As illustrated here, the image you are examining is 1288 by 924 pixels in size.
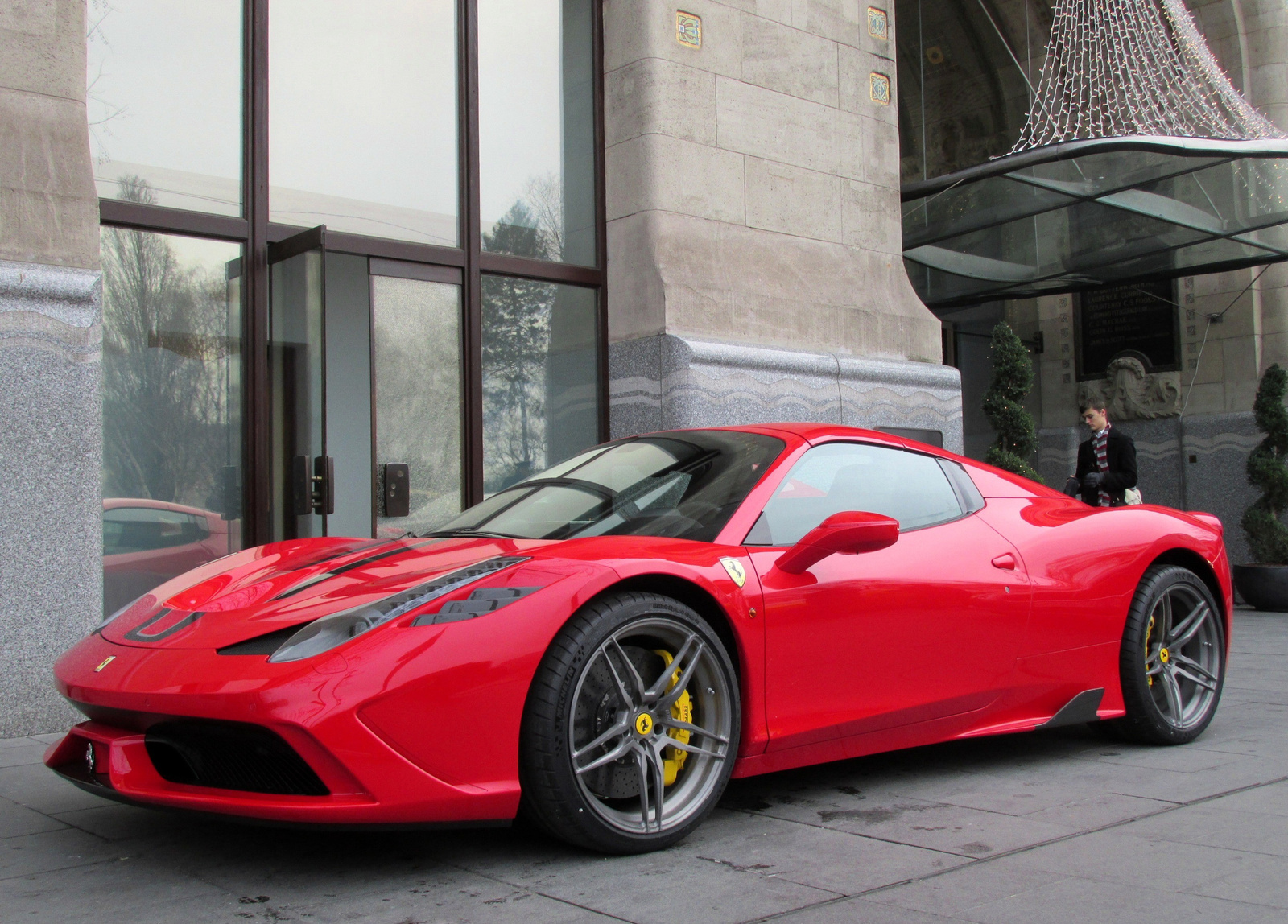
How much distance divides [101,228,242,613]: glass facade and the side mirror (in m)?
4.29

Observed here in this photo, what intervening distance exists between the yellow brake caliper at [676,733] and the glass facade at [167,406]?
4172 millimetres

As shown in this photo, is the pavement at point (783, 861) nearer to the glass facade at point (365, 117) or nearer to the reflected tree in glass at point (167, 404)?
the reflected tree in glass at point (167, 404)

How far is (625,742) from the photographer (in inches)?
117

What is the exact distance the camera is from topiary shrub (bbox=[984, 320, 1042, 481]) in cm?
1090

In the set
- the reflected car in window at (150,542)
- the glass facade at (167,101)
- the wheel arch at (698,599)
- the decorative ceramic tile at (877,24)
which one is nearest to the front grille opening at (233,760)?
the wheel arch at (698,599)

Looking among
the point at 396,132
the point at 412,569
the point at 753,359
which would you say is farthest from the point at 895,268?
the point at 412,569

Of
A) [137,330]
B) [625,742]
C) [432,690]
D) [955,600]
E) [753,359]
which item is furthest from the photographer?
[753,359]

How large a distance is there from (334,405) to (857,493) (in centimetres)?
401

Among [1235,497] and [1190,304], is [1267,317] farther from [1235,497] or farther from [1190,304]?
[1235,497]

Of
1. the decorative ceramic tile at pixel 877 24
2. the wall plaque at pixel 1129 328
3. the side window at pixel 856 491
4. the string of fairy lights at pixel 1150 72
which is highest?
the string of fairy lights at pixel 1150 72

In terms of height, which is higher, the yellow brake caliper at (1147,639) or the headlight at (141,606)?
the headlight at (141,606)

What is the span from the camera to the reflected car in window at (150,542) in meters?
6.27

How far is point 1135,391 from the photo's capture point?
14.8 metres

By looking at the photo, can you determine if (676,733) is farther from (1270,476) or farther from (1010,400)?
(1270,476)
